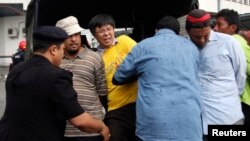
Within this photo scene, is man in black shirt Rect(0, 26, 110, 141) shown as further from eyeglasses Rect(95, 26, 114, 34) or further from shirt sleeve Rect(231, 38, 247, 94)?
shirt sleeve Rect(231, 38, 247, 94)

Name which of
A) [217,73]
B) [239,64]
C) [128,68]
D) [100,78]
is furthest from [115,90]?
[239,64]

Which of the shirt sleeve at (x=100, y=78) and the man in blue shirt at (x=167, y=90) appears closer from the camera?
the man in blue shirt at (x=167, y=90)

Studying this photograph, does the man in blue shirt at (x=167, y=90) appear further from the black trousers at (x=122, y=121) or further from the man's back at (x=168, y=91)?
the black trousers at (x=122, y=121)

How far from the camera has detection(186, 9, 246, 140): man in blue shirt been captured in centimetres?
374

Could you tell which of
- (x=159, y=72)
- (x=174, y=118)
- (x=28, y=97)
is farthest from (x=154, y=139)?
(x=28, y=97)

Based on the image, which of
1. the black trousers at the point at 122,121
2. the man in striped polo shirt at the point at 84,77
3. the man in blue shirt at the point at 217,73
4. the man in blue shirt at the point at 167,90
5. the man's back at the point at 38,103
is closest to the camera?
the man's back at the point at 38,103

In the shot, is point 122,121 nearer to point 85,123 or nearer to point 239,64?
point 85,123

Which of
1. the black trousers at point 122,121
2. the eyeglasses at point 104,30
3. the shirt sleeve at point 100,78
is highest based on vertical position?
the eyeglasses at point 104,30

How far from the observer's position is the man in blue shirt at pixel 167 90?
3391 millimetres

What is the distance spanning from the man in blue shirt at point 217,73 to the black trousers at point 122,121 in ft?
2.40

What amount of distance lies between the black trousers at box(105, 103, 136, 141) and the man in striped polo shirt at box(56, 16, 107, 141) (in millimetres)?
139

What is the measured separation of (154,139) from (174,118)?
0.78ft

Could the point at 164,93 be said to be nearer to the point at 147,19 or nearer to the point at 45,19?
the point at 45,19

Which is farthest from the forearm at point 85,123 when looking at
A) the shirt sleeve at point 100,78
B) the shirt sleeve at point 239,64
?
the shirt sleeve at point 239,64
